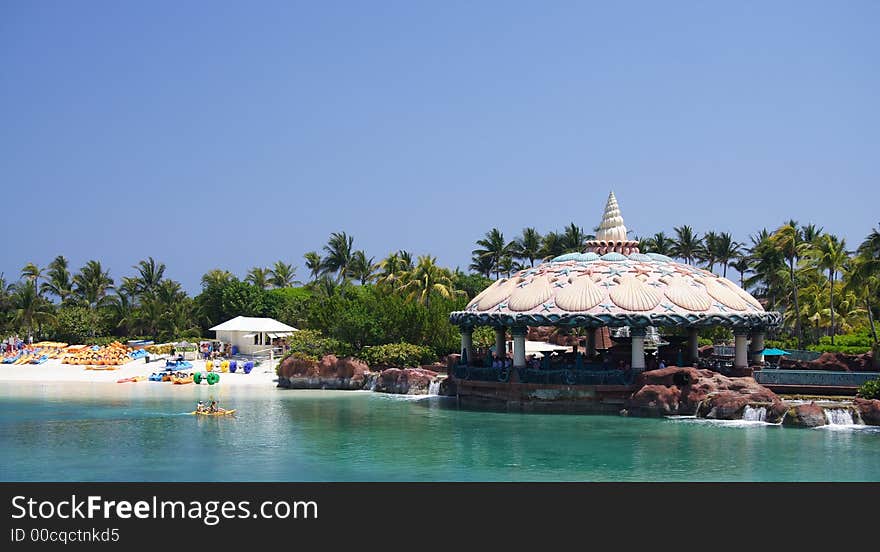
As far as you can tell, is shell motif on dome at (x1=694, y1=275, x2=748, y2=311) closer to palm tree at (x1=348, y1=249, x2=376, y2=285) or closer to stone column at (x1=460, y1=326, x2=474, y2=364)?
stone column at (x1=460, y1=326, x2=474, y2=364)

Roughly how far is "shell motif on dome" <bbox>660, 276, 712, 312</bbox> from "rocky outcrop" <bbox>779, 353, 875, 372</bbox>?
20.3ft

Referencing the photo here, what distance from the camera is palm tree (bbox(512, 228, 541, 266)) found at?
8038 cm

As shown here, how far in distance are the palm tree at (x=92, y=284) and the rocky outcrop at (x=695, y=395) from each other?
188 feet

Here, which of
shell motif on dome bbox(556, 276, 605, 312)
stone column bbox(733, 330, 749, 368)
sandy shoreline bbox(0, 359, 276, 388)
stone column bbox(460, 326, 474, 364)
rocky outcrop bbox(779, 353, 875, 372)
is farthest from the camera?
sandy shoreline bbox(0, 359, 276, 388)

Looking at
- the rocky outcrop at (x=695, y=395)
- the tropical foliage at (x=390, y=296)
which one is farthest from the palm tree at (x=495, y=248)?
the rocky outcrop at (x=695, y=395)

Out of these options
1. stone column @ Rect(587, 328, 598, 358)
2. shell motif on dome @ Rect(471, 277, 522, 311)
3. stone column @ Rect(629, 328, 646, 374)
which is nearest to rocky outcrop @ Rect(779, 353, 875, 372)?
stone column @ Rect(629, 328, 646, 374)

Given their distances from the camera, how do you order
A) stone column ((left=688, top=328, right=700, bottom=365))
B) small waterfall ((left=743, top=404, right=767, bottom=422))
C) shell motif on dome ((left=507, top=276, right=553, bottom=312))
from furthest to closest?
stone column ((left=688, top=328, right=700, bottom=365)) < shell motif on dome ((left=507, top=276, right=553, bottom=312)) < small waterfall ((left=743, top=404, right=767, bottom=422))

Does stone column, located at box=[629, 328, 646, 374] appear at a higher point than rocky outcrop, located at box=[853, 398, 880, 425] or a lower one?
higher

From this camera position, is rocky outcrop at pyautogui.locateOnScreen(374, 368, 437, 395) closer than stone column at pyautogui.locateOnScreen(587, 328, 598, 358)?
Yes

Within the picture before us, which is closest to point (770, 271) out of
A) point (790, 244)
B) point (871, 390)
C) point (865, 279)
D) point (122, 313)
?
point (790, 244)

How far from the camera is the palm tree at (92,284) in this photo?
7988 cm

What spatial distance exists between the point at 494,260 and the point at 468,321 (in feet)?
141

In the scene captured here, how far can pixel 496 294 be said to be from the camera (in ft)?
131
